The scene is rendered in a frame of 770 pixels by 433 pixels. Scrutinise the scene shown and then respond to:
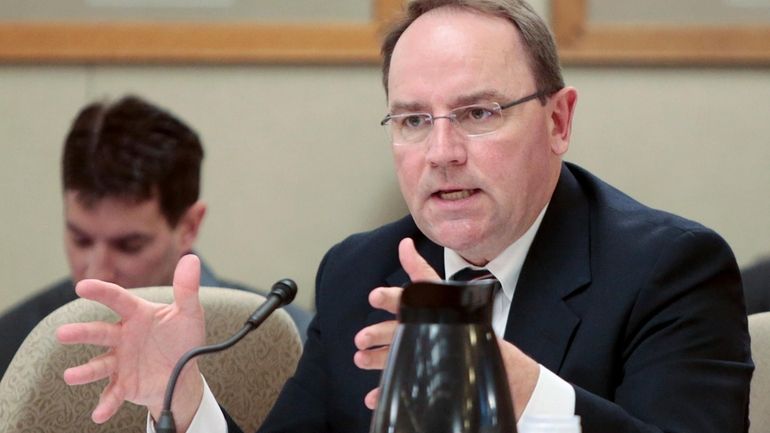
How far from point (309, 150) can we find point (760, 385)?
222cm

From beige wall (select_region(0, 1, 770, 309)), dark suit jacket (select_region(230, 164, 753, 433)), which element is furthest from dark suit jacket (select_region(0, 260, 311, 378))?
dark suit jacket (select_region(230, 164, 753, 433))

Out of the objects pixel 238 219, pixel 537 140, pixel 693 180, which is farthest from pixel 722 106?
pixel 537 140

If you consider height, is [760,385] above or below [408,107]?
below

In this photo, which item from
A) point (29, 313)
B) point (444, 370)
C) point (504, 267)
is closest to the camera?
point (444, 370)

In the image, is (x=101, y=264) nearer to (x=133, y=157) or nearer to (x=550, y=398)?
(x=133, y=157)

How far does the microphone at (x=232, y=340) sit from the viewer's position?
5.52 feet

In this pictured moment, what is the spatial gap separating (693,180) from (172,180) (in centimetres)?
175

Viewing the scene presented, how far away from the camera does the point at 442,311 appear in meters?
1.25

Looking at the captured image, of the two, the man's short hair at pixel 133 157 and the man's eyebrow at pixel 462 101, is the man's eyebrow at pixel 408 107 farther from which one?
the man's short hair at pixel 133 157

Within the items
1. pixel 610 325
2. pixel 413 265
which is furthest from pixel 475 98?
pixel 413 265

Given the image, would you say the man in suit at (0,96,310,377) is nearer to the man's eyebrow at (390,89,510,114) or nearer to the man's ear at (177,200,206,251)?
the man's ear at (177,200,206,251)

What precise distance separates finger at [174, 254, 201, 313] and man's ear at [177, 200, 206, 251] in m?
1.47

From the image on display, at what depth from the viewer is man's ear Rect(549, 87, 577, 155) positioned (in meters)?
2.20

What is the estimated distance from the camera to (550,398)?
160 cm
